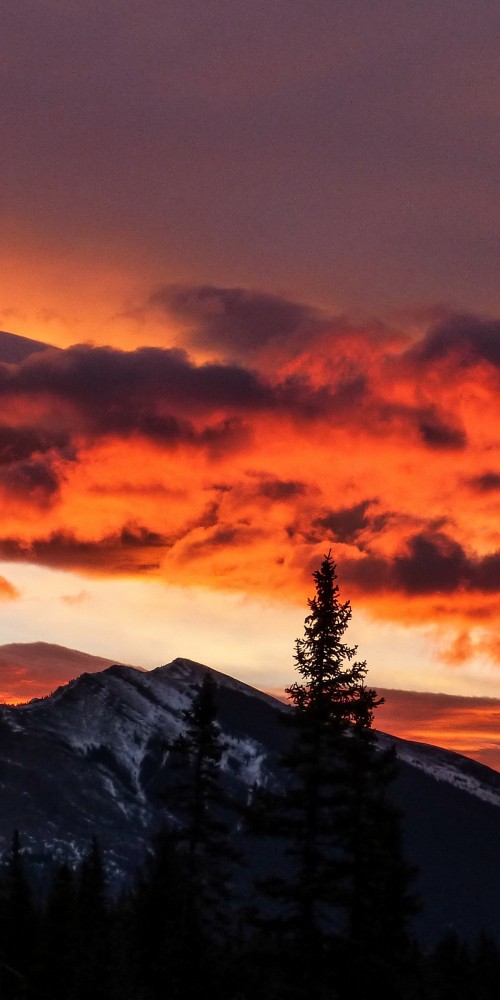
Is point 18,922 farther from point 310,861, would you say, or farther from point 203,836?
point 310,861

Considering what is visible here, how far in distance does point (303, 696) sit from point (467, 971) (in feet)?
284

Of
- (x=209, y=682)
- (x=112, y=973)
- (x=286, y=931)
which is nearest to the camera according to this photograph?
(x=286, y=931)

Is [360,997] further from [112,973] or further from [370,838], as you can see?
[112,973]

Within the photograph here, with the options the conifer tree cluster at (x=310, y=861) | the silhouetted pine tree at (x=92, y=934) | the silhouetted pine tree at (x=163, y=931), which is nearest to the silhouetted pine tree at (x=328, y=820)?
the conifer tree cluster at (x=310, y=861)

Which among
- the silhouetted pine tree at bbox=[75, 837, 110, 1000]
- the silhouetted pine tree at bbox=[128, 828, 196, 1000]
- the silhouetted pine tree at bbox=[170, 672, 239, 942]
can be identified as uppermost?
the silhouetted pine tree at bbox=[170, 672, 239, 942]

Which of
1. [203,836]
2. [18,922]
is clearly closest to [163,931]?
[203,836]

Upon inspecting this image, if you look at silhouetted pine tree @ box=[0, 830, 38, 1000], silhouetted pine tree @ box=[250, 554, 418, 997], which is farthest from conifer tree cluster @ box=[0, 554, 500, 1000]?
silhouetted pine tree @ box=[0, 830, 38, 1000]

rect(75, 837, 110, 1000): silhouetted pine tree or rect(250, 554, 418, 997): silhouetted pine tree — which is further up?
rect(250, 554, 418, 997): silhouetted pine tree

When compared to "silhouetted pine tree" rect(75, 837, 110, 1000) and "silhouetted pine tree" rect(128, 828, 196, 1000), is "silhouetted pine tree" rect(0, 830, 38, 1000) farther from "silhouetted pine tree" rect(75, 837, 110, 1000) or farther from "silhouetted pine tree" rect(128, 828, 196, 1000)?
"silhouetted pine tree" rect(128, 828, 196, 1000)

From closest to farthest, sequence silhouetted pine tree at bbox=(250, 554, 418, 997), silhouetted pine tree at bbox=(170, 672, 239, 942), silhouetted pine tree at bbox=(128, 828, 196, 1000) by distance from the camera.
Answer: silhouetted pine tree at bbox=(250, 554, 418, 997) < silhouetted pine tree at bbox=(128, 828, 196, 1000) < silhouetted pine tree at bbox=(170, 672, 239, 942)

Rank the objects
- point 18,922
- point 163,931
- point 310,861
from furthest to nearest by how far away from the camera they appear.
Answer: point 18,922
point 163,931
point 310,861

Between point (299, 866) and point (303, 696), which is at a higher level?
point (303, 696)

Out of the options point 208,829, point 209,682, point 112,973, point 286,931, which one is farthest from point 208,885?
point 112,973

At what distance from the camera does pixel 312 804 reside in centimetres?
3672
